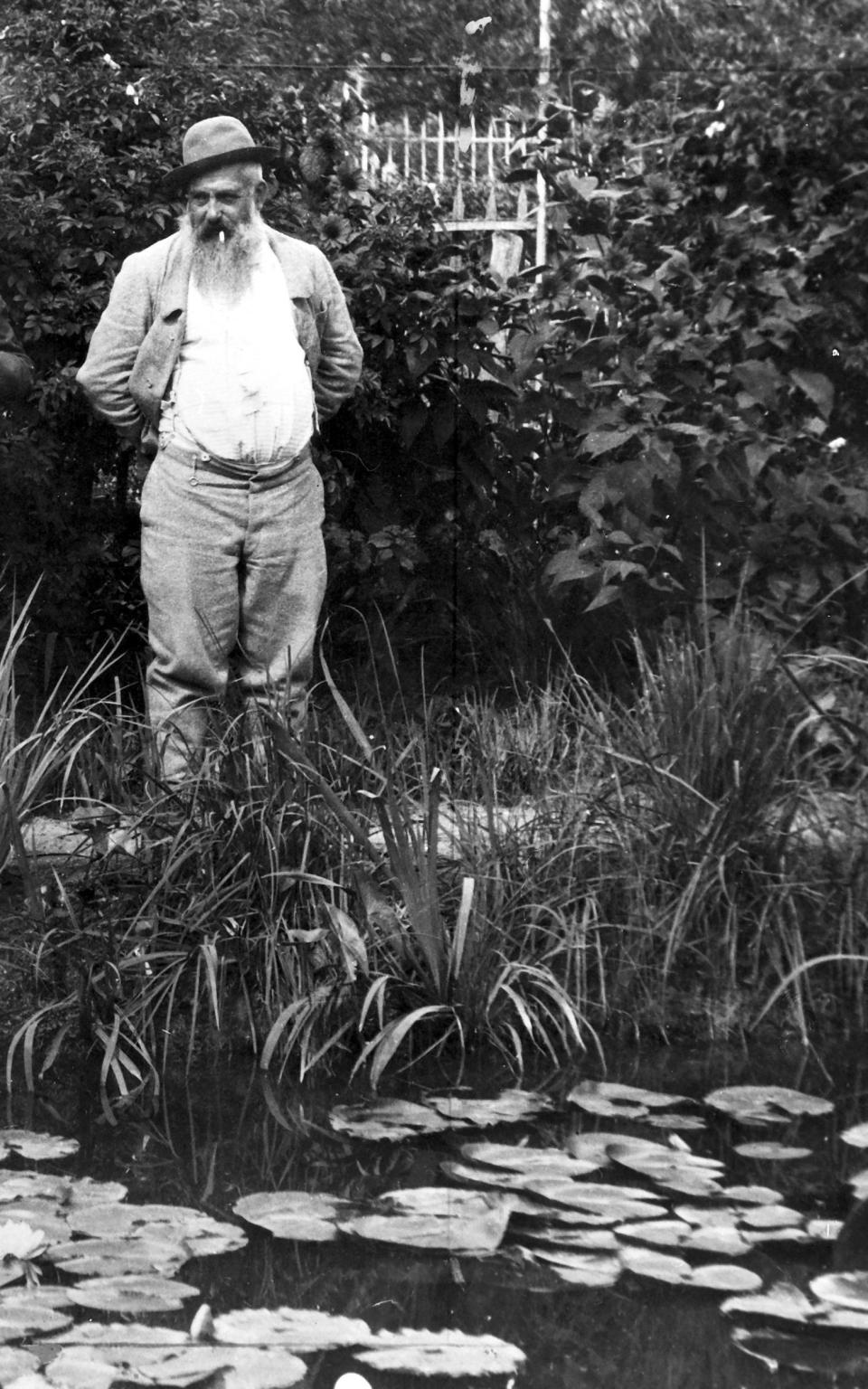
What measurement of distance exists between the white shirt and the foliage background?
475 millimetres

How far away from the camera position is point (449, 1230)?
320 centimetres

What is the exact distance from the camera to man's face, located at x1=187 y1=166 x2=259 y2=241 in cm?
467

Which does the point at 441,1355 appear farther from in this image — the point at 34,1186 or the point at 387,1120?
the point at 387,1120

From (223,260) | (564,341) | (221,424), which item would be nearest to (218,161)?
(223,260)

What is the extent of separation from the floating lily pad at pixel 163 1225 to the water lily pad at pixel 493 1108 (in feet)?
2.21

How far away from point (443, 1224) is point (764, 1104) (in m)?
0.95

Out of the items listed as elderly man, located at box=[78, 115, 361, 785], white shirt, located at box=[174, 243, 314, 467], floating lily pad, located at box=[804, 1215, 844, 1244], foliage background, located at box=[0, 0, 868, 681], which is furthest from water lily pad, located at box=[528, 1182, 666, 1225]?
foliage background, located at box=[0, 0, 868, 681]

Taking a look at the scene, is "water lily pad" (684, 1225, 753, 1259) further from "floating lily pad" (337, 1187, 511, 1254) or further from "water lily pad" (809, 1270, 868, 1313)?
"floating lily pad" (337, 1187, 511, 1254)

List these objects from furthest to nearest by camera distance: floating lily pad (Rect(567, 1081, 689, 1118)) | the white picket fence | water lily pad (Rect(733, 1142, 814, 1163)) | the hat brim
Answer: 1. the white picket fence
2. the hat brim
3. floating lily pad (Rect(567, 1081, 689, 1118))
4. water lily pad (Rect(733, 1142, 814, 1163))

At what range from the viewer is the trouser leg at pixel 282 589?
4.84 meters

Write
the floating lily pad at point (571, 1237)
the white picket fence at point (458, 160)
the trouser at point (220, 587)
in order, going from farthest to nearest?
the white picket fence at point (458, 160) < the trouser at point (220, 587) < the floating lily pad at point (571, 1237)

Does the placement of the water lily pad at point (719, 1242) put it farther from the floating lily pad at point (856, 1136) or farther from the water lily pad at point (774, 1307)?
the floating lily pad at point (856, 1136)

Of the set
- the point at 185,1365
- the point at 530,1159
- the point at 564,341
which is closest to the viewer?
the point at 185,1365

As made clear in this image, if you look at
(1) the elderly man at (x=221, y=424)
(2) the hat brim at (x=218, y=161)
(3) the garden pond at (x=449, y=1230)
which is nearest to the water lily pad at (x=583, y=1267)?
(3) the garden pond at (x=449, y=1230)
